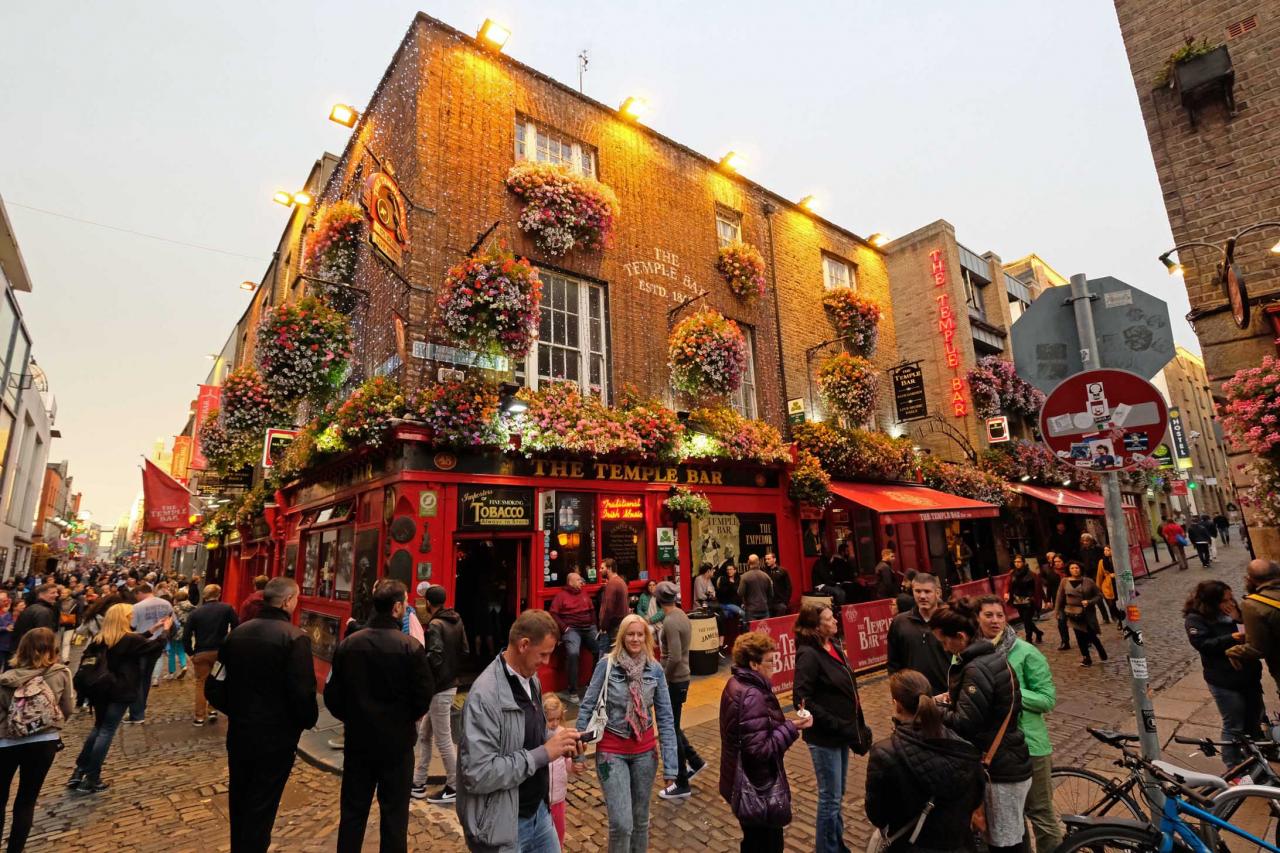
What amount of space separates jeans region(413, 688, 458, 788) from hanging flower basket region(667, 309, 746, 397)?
7.98 m

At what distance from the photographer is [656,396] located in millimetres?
12547

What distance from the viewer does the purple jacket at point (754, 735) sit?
11.5 ft

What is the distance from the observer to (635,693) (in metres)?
4.19

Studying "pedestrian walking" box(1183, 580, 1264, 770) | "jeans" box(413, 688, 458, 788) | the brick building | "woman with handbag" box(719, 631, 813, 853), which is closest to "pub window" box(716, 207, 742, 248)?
the brick building

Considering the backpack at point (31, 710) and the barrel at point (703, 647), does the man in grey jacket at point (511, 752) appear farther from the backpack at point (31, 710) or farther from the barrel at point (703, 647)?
the barrel at point (703, 647)

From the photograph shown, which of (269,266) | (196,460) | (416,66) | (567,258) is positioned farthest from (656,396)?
(196,460)

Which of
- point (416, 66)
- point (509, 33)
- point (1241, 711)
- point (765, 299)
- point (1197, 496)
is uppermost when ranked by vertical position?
point (509, 33)

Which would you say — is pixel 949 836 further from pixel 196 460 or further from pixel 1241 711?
pixel 196 460

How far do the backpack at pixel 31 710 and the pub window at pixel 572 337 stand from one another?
24.5 feet

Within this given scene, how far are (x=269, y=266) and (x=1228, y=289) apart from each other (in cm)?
2576

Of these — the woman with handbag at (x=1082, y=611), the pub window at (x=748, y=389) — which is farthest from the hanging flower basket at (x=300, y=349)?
the woman with handbag at (x=1082, y=611)

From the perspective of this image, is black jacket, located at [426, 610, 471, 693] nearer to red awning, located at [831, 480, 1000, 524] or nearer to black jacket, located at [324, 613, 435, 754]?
black jacket, located at [324, 613, 435, 754]

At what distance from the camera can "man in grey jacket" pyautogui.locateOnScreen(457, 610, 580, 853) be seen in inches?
109

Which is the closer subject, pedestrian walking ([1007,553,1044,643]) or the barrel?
the barrel
